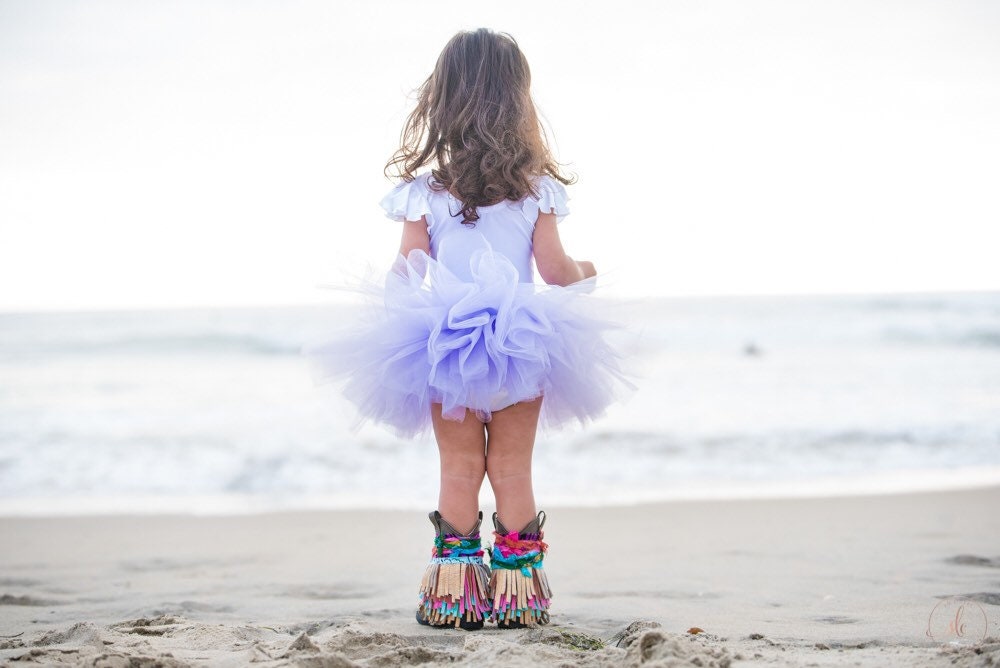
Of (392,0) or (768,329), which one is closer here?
(392,0)

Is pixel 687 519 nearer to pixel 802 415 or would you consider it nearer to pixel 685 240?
pixel 802 415

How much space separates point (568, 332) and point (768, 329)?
17.2 m

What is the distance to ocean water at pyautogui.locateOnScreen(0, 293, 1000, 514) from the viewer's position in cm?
609

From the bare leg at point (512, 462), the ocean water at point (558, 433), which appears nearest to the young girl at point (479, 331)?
the bare leg at point (512, 462)

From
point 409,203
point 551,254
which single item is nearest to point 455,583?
point 551,254

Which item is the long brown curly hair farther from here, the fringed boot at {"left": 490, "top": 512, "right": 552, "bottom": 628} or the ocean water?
the fringed boot at {"left": 490, "top": 512, "right": 552, "bottom": 628}

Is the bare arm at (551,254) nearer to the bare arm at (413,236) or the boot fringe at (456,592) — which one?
the bare arm at (413,236)

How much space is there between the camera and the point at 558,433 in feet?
10.2

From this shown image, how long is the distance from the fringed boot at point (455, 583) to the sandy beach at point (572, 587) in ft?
0.24

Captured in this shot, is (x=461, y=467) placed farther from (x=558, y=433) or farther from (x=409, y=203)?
(x=409, y=203)

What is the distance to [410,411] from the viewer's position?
8.59 ft

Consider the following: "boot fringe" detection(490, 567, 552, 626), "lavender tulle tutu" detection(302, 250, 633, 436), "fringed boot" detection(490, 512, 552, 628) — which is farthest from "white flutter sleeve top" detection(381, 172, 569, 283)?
"boot fringe" detection(490, 567, 552, 626)

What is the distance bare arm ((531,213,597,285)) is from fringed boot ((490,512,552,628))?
2.57 feet

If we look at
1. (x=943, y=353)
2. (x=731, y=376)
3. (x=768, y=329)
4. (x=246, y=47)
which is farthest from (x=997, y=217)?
(x=246, y=47)
